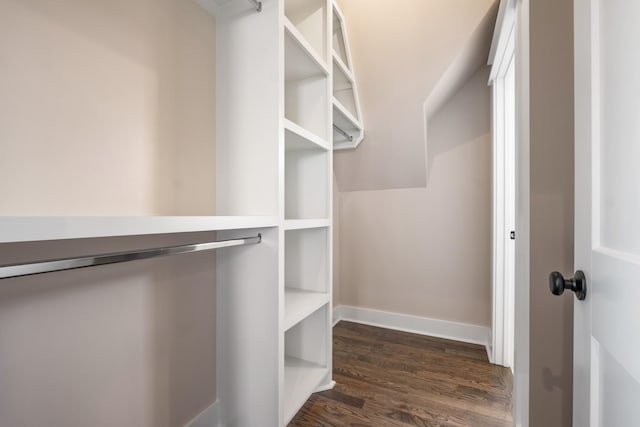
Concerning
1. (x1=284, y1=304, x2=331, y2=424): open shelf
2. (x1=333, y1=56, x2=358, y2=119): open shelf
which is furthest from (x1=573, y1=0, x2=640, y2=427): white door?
(x1=333, y1=56, x2=358, y2=119): open shelf

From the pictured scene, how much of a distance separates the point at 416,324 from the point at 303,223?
1611mm

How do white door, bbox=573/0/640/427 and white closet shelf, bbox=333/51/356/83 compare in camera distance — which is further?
white closet shelf, bbox=333/51/356/83

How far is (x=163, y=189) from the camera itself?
3.25 ft

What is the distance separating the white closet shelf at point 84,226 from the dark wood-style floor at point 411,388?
1.16 m

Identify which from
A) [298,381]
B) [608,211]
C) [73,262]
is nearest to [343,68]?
[608,211]

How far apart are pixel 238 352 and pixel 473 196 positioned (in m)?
1.94

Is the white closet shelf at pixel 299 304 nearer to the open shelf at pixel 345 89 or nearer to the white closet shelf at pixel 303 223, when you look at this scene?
the white closet shelf at pixel 303 223

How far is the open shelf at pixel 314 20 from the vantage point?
1463 mm

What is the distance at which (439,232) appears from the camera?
2252mm

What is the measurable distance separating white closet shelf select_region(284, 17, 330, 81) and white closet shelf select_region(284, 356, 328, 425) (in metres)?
1.55

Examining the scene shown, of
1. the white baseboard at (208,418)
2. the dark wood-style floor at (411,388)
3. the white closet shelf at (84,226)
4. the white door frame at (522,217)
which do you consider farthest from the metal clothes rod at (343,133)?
the white baseboard at (208,418)

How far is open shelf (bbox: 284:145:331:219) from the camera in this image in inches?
60.0

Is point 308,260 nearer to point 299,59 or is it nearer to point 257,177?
point 257,177

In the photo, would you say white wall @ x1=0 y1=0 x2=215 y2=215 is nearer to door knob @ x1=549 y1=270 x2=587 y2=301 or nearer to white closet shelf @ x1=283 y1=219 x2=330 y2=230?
white closet shelf @ x1=283 y1=219 x2=330 y2=230
